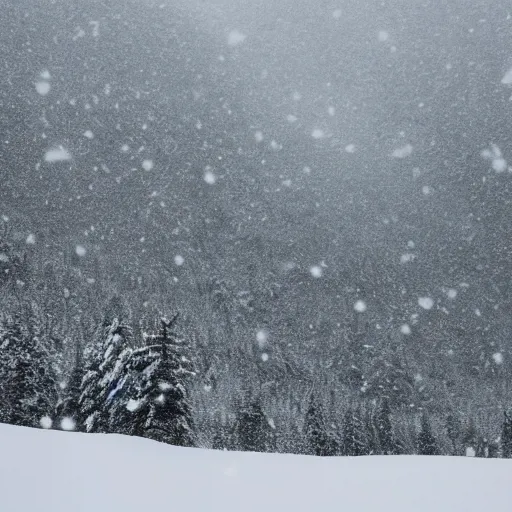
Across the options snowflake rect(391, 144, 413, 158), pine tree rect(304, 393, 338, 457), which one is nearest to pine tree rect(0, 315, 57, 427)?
pine tree rect(304, 393, 338, 457)

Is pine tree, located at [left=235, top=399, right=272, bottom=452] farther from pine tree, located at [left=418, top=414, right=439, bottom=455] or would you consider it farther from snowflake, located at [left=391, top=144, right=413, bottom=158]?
snowflake, located at [left=391, top=144, right=413, bottom=158]

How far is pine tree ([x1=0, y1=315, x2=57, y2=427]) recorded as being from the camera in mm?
1190

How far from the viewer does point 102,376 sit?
1.22 meters

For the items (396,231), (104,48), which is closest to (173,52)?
(104,48)

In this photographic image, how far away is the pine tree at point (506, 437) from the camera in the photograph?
1.23 m

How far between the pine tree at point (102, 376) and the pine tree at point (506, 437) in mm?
980

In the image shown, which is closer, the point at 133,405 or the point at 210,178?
the point at 133,405

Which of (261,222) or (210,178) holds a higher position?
(210,178)

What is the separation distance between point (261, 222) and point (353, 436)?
0.60 m

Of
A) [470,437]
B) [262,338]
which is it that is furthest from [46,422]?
[470,437]

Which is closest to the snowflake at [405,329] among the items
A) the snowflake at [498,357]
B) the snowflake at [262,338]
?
the snowflake at [498,357]

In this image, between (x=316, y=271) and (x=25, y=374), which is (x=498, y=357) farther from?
(x=25, y=374)

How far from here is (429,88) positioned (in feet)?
4.37

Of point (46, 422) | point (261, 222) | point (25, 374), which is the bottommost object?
point (46, 422)
